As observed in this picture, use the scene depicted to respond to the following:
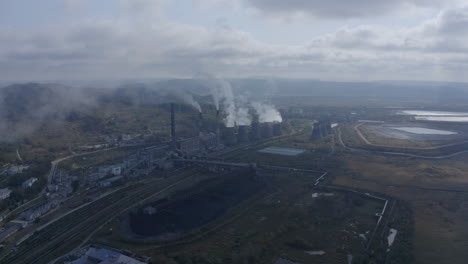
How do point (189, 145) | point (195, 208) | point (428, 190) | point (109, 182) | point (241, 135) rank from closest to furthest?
point (195, 208)
point (428, 190)
point (109, 182)
point (189, 145)
point (241, 135)

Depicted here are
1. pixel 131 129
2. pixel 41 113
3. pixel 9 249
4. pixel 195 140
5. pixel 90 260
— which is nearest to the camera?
pixel 90 260

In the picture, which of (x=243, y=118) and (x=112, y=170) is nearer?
(x=112, y=170)

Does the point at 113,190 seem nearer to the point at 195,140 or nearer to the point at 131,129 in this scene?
the point at 195,140

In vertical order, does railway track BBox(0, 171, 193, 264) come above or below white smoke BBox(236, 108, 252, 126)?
below

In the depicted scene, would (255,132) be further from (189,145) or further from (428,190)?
(428,190)

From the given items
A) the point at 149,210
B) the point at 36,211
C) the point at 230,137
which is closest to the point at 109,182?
the point at 36,211

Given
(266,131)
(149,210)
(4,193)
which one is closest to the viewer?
(149,210)

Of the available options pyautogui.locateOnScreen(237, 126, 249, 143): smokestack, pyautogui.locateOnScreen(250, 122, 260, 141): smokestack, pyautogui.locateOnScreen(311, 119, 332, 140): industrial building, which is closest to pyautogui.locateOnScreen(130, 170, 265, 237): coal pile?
pyautogui.locateOnScreen(237, 126, 249, 143): smokestack

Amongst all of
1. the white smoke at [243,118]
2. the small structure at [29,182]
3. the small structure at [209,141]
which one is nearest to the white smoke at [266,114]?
the white smoke at [243,118]

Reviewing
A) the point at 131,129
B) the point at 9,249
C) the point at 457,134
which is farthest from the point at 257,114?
the point at 9,249

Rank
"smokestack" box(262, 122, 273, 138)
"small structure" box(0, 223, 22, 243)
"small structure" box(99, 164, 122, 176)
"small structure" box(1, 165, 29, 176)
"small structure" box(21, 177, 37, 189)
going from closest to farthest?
"small structure" box(0, 223, 22, 243) → "small structure" box(21, 177, 37, 189) → "small structure" box(1, 165, 29, 176) → "small structure" box(99, 164, 122, 176) → "smokestack" box(262, 122, 273, 138)

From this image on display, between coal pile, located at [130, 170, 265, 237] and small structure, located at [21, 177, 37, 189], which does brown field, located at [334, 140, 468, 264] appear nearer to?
coal pile, located at [130, 170, 265, 237]
